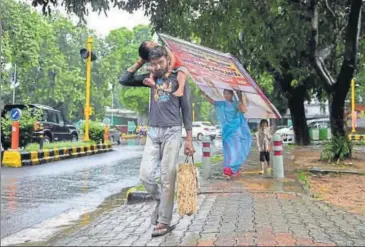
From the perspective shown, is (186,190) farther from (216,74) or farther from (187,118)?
(216,74)


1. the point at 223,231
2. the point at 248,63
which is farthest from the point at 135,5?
the point at 248,63

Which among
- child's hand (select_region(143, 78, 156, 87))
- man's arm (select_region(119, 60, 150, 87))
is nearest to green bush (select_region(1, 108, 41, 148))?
man's arm (select_region(119, 60, 150, 87))

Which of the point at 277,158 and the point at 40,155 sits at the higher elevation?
the point at 40,155

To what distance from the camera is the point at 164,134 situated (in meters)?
4.83

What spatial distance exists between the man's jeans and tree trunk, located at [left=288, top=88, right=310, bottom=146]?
62.2 ft

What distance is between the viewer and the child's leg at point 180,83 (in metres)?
4.80

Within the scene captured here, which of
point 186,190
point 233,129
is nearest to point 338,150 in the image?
point 233,129

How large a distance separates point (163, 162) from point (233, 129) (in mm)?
4778

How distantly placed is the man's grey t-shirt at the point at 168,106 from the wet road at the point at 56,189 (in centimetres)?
220

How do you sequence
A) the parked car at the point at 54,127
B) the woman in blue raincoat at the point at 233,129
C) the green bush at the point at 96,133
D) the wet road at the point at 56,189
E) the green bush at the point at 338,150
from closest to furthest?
1. the wet road at the point at 56,189
2. the woman in blue raincoat at the point at 233,129
3. the green bush at the point at 338,150
4. the parked car at the point at 54,127
5. the green bush at the point at 96,133

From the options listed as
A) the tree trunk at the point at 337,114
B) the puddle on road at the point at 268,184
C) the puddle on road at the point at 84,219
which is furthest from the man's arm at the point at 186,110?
the tree trunk at the point at 337,114

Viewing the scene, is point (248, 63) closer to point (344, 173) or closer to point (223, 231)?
point (344, 173)

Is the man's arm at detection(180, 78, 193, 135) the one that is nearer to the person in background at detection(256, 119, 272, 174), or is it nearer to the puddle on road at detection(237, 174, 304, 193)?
the puddle on road at detection(237, 174, 304, 193)

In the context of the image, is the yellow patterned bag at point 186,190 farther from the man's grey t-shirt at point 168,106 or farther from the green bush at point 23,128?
the green bush at point 23,128
